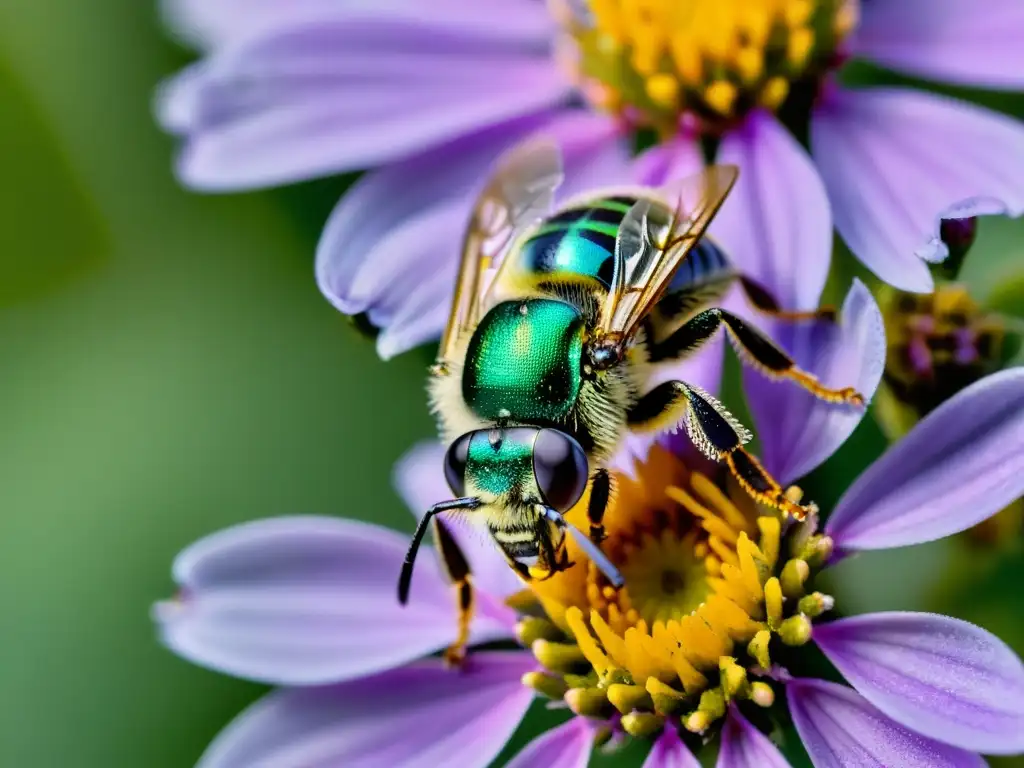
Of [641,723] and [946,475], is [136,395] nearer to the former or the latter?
[641,723]

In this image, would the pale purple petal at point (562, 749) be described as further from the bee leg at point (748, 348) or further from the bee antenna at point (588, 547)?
the bee leg at point (748, 348)

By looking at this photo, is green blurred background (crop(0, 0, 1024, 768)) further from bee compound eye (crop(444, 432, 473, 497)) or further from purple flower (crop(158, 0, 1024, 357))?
bee compound eye (crop(444, 432, 473, 497))

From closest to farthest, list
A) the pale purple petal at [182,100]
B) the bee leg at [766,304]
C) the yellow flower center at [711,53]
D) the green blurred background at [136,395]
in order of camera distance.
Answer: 1. the bee leg at [766,304]
2. the yellow flower center at [711,53]
3. the pale purple petal at [182,100]
4. the green blurred background at [136,395]

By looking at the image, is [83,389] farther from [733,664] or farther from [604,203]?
[733,664]

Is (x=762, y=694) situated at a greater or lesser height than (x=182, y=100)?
lesser

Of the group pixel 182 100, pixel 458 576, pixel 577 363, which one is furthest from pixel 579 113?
pixel 458 576

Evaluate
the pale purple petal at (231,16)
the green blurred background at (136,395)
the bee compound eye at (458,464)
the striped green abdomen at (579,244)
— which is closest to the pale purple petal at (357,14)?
the pale purple petal at (231,16)

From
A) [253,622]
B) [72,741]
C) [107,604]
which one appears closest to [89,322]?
[107,604]
